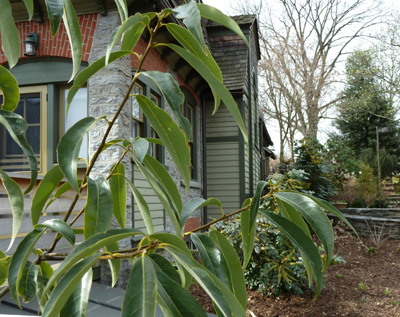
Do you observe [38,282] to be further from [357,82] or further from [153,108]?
[357,82]

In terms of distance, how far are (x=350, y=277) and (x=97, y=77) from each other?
4941mm

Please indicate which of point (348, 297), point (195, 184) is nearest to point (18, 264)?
point (348, 297)

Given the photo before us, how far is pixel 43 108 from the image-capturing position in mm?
6234

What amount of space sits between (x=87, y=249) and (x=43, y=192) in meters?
0.46

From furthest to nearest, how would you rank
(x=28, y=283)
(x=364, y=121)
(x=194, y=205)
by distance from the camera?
(x=364, y=121) → (x=194, y=205) → (x=28, y=283)

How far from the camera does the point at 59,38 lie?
19.8 feet

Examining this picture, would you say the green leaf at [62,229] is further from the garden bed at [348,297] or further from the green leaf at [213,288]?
the garden bed at [348,297]

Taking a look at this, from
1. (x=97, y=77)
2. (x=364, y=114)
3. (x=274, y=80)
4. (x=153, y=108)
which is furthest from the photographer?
(x=364, y=114)

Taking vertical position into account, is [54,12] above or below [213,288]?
above

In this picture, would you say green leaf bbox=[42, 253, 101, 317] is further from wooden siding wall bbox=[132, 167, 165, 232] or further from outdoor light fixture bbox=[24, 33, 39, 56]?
outdoor light fixture bbox=[24, 33, 39, 56]

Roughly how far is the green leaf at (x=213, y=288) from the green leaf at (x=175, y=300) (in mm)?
38

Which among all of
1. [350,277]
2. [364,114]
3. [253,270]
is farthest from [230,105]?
[364,114]

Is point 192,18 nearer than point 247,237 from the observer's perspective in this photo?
Yes

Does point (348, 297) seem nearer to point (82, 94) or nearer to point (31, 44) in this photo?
point (82, 94)
